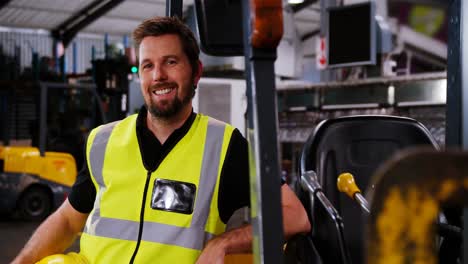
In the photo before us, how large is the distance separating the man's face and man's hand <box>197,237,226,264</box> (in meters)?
0.47

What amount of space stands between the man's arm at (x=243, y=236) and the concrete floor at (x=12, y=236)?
4.51 m

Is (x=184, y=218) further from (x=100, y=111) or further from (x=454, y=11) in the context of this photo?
(x=100, y=111)

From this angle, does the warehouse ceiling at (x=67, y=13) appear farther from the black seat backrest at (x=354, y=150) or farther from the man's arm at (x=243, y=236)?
the man's arm at (x=243, y=236)

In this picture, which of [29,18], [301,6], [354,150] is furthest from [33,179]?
[301,6]

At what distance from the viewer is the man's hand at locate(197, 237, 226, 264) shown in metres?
1.95

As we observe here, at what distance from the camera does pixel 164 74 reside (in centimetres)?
214

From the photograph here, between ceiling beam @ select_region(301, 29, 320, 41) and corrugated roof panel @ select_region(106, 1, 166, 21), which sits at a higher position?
corrugated roof panel @ select_region(106, 1, 166, 21)

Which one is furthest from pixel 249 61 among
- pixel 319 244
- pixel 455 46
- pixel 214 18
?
pixel 319 244

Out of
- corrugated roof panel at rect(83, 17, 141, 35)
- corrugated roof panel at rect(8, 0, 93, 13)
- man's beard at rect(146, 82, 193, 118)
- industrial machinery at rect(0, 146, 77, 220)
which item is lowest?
industrial machinery at rect(0, 146, 77, 220)

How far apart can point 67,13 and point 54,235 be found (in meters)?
18.5

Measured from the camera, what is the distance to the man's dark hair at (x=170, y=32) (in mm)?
2166

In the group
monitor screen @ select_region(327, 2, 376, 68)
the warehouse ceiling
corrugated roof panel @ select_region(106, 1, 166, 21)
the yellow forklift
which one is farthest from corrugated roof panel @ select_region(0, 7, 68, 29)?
monitor screen @ select_region(327, 2, 376, 68)

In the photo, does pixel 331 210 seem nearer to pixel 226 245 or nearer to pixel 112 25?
pixel 226 245

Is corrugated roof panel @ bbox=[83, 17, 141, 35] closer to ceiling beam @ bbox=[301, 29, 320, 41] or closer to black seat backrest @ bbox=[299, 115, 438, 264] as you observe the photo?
Answer: ceiling beam @ bbox=[301, 29, 320, 41]
